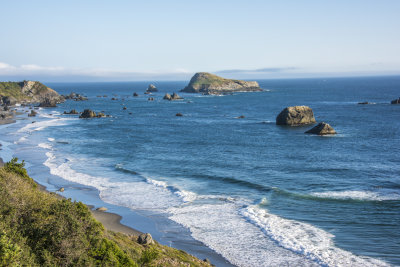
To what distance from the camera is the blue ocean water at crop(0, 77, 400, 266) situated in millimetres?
26203

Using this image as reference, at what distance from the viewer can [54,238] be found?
663 inches

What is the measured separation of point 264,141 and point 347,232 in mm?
38789

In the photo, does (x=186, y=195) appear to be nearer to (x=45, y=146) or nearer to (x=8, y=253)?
(x=8, y=253)

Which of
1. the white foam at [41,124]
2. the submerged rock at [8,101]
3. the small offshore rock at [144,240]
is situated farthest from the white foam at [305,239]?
the submerged rock at [8,101]

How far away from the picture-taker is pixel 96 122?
98.4m

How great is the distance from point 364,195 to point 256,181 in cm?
1138

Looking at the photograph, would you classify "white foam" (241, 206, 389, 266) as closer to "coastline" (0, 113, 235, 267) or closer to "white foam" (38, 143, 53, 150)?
"coastline" (0, 113, 235, 267)

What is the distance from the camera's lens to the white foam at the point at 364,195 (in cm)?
3472

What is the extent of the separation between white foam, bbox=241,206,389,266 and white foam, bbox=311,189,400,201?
7.78 metres

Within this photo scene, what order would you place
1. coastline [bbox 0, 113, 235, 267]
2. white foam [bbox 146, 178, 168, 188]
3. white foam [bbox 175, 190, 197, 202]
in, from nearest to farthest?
coastline [bbox 0, 113, 235, 267] < white foam [bbox 175, 190, 197, 202] < white foam [bbox 146, 178, 168, 188]

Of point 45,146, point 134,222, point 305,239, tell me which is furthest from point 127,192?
point 45,146

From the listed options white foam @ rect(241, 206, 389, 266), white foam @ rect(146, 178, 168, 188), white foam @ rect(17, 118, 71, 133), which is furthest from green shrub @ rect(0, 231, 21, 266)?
white foam @ rect(17, 118, 71, 133)

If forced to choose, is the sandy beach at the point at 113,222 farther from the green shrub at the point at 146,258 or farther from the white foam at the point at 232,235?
the green shrub at the point at 146,258

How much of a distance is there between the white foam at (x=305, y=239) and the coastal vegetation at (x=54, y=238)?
8.73m
